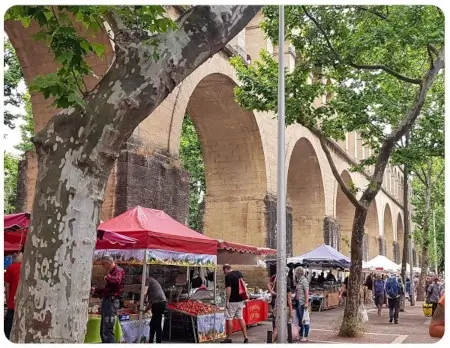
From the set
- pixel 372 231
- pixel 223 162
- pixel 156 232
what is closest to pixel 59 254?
pixel 156 232

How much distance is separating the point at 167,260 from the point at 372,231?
118 feet

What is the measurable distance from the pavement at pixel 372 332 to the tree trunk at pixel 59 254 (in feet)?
24.6

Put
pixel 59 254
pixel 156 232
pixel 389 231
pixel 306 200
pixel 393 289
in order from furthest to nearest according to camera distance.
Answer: pixel 389 231 < pixel 306 200 < pixel 393 289 < pixel 156 232 < pixel 59 254

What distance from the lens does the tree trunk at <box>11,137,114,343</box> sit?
4.27 m

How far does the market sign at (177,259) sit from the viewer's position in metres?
9.23

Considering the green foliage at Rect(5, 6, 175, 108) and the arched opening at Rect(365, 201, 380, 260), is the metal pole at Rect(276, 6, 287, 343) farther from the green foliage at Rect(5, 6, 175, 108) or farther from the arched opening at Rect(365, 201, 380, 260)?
the arched opening at Rect(365, 201, 380, 260)

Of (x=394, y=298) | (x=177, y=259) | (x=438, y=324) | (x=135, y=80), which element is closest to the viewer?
(x=438, y=324)

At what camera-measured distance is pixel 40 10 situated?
516cm

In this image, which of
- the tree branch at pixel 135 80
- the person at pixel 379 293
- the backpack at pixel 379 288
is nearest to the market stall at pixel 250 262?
the person at pixel 379 293

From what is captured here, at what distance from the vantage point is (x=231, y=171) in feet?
70.1

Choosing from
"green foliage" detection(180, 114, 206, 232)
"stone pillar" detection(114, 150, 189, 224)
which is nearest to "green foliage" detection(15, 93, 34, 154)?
"green foliage" detection(180, 114, 206, 232)

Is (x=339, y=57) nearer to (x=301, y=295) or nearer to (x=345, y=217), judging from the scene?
(x=301, y=295)

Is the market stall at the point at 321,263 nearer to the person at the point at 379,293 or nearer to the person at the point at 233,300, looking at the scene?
the person at the point at 379,293

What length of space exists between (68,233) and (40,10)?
6.84 feet
